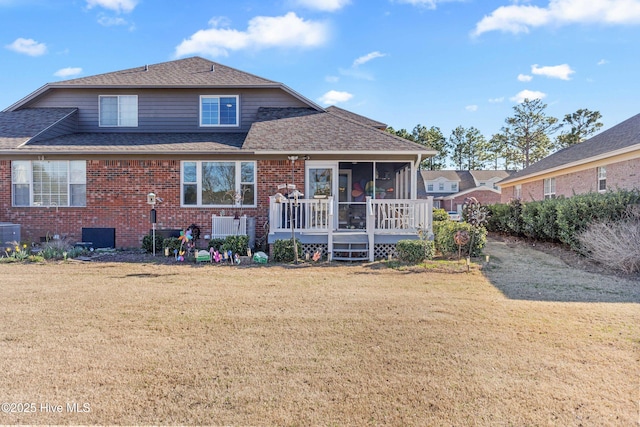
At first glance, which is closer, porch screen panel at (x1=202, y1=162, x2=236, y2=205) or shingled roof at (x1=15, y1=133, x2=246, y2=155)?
shingled roof at (x1=15, y1=133, x2=246, y2=155)

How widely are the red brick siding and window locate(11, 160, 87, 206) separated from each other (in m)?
16.6

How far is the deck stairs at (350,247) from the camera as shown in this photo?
31.5 ft

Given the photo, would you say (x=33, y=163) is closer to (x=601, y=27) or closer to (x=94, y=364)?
(x=94, y=364)

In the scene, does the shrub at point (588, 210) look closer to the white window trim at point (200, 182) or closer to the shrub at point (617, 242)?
the shrub at point (617, 242)

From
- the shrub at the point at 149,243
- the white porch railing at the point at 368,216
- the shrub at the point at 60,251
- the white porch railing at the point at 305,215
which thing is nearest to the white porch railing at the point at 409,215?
the white porch railing at the point at 368,216

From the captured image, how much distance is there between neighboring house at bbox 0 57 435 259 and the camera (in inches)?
397

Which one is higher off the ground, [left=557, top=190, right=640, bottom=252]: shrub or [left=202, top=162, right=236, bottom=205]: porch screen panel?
[left=202, top=162, right=236, bottom=205]: porch screen panel

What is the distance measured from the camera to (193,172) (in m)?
11.5

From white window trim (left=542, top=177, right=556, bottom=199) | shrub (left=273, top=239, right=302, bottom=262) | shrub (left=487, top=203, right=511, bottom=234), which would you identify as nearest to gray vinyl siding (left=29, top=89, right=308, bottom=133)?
shrub (left=273, top=239, right=302, bottom=262)

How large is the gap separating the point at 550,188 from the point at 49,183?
22.0 metres

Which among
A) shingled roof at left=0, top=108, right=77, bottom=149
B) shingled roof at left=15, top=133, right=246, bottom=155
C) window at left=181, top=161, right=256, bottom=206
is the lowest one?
window at left=181, top=161, right=256, bottom=206

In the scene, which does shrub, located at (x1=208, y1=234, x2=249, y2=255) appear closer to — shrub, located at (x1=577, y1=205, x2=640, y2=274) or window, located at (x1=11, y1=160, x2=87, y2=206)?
window, located at (x1=11, y1=160, x2=87, y2=206)

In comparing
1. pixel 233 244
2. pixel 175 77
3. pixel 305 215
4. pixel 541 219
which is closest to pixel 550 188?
pixel 541 219

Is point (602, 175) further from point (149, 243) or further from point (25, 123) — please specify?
point (25, 123)
